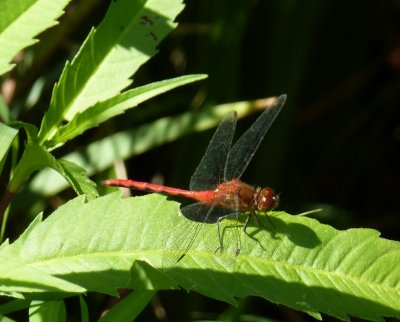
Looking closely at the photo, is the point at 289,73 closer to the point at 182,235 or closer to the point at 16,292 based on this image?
the point at 182,235

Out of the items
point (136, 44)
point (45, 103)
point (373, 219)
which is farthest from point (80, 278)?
point (373, 219)

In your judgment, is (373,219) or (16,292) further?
(373,219)

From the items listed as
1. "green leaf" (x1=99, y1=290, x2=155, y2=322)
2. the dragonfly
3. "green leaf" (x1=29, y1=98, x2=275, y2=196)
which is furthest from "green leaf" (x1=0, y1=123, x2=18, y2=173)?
"green leaf" (x1=29, y1=98, x2=275, y2=196)

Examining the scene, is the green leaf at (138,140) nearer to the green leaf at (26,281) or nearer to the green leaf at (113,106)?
the green leaf at (113,106)

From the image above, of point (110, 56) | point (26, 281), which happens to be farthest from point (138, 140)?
point (26, 281)

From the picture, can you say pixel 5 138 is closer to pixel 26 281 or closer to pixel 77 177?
pixel 77 177

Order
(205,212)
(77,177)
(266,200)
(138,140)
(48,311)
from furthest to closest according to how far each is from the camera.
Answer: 1. (138,140)
2. (266,200)
3. (205,212)
4. (77,177)
5. (48,311)
